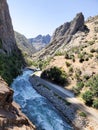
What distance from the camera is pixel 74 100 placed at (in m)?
68.6

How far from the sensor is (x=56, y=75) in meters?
89.2

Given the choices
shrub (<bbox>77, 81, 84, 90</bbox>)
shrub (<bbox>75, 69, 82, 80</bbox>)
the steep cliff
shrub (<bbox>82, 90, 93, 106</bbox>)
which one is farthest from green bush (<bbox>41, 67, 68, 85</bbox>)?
shrub (<bbox>82, 90, 93, 106</bbox>)

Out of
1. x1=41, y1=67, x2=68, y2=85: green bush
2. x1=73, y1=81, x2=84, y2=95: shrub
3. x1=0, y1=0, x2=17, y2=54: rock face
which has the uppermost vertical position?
x1=0, y1=0, x2=17, y2=54: rock face

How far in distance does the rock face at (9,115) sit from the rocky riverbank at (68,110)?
27.0 meters

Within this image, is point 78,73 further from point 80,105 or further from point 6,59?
point 80,105

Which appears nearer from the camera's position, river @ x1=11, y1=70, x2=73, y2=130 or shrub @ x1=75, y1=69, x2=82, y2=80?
river @ x1=11, y1=70, x2=73, y2=130

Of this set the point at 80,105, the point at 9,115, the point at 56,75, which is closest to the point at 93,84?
the point at 80,105

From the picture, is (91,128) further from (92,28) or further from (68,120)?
(92,28)

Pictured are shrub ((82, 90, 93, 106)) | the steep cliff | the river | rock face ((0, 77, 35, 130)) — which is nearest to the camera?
rock face ((0, 77, 35, 130))

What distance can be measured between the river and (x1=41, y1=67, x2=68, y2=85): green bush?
1370 centimetres

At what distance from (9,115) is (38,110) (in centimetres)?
3149

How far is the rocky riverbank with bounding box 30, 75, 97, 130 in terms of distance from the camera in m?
53.8

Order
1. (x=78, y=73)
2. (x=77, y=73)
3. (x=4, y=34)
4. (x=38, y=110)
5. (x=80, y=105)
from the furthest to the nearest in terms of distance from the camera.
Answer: (x=4, y=34) → (x=77, y=73) → (x=78, y=73) → (x=80, y=105) → (x=38, y=110)

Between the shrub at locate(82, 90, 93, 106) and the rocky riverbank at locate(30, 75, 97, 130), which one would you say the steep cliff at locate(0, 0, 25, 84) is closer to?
the rocky riverbank at locate(30, 75, 97, 130)
